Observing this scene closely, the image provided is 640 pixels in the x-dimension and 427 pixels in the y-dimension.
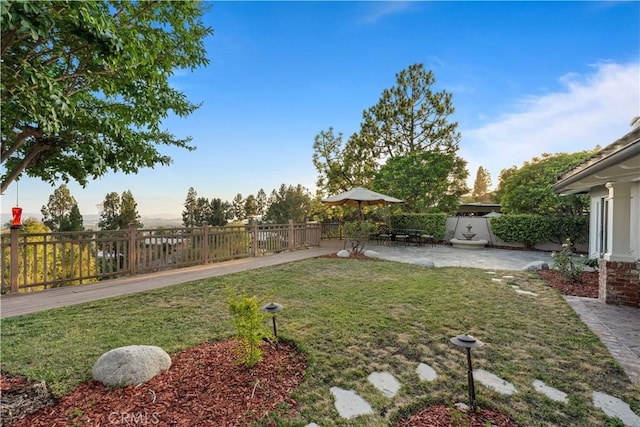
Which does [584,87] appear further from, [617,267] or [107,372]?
[107,372]

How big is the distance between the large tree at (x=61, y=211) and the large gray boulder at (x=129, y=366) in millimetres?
17403

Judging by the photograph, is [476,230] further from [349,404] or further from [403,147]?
[349,404]

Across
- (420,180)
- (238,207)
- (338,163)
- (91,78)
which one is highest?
(338,163)

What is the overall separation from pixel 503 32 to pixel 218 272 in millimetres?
8810

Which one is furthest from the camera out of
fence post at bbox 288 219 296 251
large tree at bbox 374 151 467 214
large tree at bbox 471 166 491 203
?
large tree at bbox 471 166 491 203

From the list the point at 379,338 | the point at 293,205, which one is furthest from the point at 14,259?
the point at 293,205

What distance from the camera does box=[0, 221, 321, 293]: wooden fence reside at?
496 cm

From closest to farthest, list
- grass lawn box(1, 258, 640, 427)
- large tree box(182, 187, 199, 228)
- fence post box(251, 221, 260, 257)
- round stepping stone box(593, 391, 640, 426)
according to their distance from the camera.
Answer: round stepping stone box(593, 391, 640, 426) → grass lawn box(1, 258, 640, 427) → fence post box(251, 221, 260, 257) → large tree box(182, 187, 199, 228)

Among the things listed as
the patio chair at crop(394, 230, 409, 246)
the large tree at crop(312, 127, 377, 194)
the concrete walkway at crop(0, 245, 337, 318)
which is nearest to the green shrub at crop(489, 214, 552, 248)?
the patio chair at crop(394, 230, 409, 246)

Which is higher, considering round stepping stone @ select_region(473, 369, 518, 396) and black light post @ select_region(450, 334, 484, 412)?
black light post @ select_region(450, 334, 484, 412)

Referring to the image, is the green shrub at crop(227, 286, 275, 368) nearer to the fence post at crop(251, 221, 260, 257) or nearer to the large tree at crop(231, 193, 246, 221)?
the fence post at crop(251, 221, 260, 257)

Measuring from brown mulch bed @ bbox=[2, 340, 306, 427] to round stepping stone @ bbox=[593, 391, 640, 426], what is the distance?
2225mm

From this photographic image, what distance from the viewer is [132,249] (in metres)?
6.41

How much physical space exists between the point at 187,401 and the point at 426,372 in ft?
6.35
